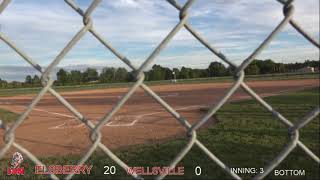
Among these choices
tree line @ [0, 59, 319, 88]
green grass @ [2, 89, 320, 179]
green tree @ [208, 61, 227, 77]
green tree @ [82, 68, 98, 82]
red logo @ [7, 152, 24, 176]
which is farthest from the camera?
red logo @ [7, 152, 24, 176]

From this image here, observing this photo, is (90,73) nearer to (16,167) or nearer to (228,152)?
(16,167)

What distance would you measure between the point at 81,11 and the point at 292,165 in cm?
484

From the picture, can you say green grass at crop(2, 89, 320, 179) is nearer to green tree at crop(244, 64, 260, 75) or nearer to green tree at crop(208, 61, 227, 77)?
green tree at crop(208, 61, 227, 77)

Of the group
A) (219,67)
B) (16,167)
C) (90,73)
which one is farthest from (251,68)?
(16,167)

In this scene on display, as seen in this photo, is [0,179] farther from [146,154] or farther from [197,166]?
[197,166]

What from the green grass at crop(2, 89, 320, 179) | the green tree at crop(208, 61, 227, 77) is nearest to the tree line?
the green tree at crop(208, 61, 227, 77)

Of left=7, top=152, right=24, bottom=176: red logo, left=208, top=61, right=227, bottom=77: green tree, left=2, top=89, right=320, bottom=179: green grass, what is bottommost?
left=2, top=89, right=320, bottom=179: green grass

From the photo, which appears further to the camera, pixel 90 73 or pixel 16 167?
pixel 90 73

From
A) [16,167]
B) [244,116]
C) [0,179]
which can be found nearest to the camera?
[0,179]

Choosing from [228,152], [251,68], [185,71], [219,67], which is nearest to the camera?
[219,67]

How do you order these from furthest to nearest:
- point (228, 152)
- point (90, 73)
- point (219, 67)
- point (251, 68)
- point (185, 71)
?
point (185, 71)
point (251, 68)
point (90, 73)
point (228, 152)
point (219, 67)

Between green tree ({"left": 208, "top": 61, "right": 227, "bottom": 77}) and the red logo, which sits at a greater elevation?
green tree ({"left": 208, "top": 61, "right": 227, "bottom": 77})

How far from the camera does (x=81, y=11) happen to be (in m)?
1.34

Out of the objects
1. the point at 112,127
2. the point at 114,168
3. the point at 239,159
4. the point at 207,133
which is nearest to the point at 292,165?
the point at 239,159
